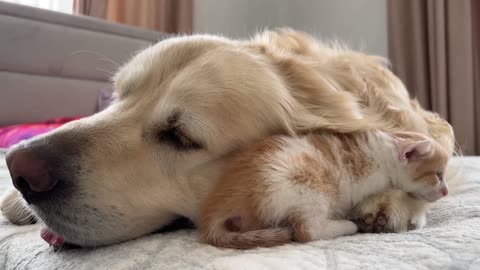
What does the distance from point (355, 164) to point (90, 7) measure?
3.15m

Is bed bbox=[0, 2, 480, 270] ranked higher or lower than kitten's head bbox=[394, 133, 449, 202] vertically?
lower

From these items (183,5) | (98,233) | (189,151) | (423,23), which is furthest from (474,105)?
A: (98,233)

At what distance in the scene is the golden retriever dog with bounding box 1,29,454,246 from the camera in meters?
0.78

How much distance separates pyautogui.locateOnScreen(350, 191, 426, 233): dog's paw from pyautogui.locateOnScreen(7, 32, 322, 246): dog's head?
214mm

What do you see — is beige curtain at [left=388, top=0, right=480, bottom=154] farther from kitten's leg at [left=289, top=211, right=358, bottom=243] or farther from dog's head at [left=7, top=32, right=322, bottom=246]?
kitten's leg at [left=289, top=211, right=358, bottom=243]

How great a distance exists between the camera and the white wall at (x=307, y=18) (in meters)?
3.69

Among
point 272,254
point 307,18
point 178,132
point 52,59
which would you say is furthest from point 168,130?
point 307,18

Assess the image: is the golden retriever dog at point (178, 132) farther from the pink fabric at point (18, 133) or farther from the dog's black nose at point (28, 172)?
the pink fabric at point (18, 133)

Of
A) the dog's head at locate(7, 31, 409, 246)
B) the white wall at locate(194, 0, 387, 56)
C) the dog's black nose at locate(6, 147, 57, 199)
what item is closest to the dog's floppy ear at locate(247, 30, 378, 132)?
the dog's head at locate(7, 31, 409, 246)

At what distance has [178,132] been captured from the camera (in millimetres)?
901

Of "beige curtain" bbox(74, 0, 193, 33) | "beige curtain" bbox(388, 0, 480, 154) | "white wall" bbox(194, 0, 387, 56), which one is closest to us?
"beige curtain" bbox(388, 0, 480, 154)

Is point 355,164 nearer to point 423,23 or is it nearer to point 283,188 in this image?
point 283,188

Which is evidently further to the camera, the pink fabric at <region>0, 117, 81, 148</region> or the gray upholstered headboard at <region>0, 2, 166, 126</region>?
the gray upholstered headboard at <region>0, 2, 166, 126</region>

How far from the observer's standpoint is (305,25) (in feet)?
14.4
